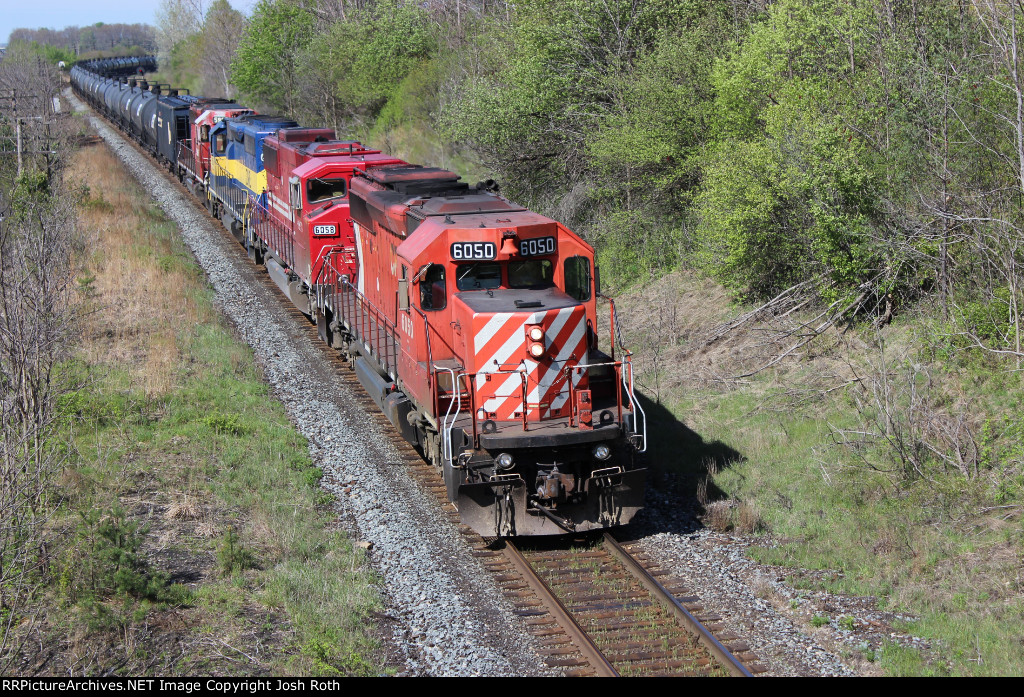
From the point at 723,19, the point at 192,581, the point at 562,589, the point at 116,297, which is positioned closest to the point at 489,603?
the point at 562,589

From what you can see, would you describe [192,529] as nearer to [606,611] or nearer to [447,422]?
[447,422]

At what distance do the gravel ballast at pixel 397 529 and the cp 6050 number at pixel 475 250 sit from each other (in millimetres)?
3459

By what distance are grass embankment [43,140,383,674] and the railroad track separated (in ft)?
5.39

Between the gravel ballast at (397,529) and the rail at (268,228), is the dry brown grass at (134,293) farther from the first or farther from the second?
the rail at (268,228)

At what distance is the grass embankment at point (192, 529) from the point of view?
902cm

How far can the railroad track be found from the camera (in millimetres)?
8773

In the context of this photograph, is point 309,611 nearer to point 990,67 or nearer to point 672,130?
point 990,67

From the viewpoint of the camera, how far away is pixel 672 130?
22.0 meters

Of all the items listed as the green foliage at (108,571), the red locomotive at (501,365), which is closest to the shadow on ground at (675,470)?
the red locomotive at (501,365)

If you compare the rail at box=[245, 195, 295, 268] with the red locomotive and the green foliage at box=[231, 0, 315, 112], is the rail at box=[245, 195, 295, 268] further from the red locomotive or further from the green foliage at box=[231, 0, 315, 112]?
the green foliage at box=[231, 0, 315, 112]

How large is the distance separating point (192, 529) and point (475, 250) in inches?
197

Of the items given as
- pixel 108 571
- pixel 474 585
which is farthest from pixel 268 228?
pixel 474 585

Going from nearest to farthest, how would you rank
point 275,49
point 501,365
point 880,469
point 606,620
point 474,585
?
point 606,620, point 474,585, point 501,365, point 880,469, point 275,49

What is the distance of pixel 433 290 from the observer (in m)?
12.0
